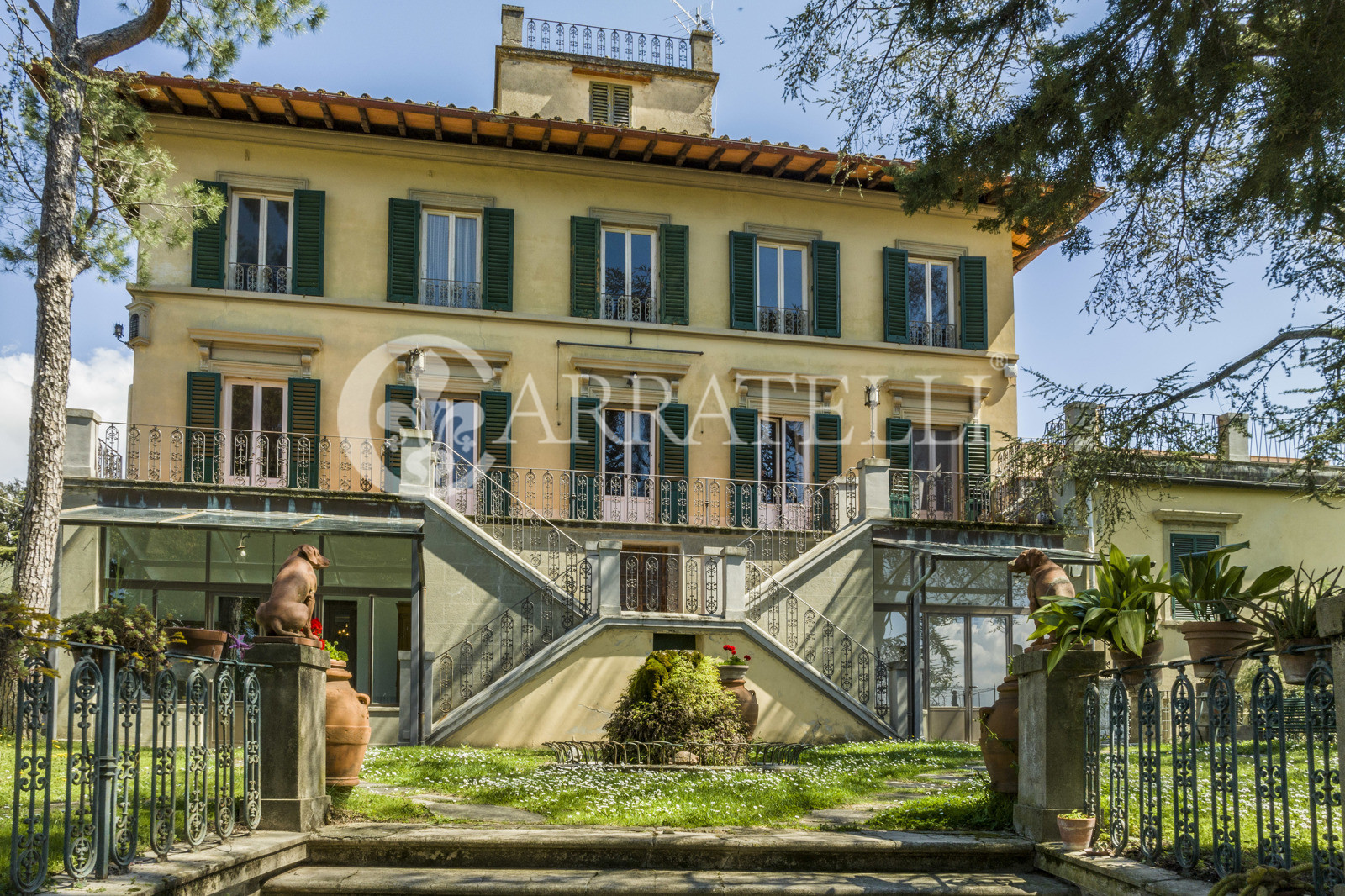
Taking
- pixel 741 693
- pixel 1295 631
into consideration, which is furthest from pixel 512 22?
pixel 1295 631

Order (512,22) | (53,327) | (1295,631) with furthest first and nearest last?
(512,22) → (53,327) → (1295,631)

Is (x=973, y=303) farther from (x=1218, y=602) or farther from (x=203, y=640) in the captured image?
(x=1218, y=602)

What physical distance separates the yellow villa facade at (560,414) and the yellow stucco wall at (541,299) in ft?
0.16

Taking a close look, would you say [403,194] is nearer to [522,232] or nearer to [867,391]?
[522,232]

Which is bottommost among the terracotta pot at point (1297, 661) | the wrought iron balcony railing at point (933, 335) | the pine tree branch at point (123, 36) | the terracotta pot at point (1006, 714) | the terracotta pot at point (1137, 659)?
the terracotta pot at point (1006, 714)

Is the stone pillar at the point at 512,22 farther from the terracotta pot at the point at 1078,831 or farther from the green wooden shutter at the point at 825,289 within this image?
the terracotta pot at the point at 1078,831

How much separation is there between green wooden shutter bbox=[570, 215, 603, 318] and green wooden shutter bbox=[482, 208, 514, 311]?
3.34 ft

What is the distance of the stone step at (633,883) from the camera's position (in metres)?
6.10

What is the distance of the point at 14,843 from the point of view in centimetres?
430

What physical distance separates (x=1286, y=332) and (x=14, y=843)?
1009 centimetres

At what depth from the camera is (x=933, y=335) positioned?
20781mm

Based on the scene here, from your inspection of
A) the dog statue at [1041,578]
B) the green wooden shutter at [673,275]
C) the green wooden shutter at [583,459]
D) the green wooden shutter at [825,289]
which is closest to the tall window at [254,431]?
the green wooden shutter at [583,459]

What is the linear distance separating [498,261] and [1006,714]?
1336cm

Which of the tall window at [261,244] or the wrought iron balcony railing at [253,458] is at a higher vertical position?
the tall window at [261,244]
